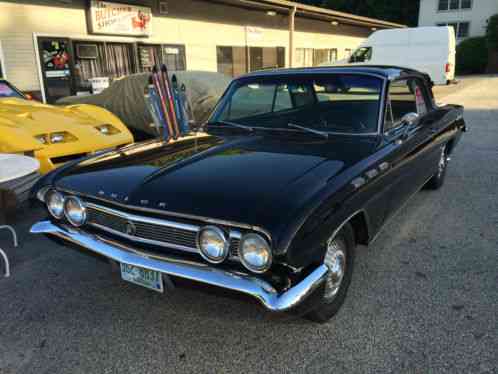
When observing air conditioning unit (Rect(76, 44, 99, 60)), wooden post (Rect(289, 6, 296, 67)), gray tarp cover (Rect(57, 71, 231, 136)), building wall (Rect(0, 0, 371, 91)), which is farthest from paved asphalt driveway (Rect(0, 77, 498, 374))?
wooden post (Rect(289, 6, 296, 67))

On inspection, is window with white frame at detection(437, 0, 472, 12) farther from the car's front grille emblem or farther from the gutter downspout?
the car's front grille emblem

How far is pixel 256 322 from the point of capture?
9.00 ft

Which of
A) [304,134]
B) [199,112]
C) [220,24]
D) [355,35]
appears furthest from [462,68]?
[304,134]

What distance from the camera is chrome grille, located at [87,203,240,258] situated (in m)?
2.29

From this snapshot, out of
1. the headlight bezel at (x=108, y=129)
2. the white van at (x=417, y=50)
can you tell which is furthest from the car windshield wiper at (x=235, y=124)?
the white van at (x=417, y=50)

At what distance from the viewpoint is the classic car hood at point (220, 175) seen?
7.32ft

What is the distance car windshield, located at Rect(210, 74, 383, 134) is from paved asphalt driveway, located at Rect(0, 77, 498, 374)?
1.14 m

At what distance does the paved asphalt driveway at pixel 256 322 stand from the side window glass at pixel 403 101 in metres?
1.10

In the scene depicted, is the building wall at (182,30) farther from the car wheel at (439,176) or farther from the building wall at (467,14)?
the building wall at (467,14)

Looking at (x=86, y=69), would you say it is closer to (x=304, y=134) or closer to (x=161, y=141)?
(x=161, y=141)

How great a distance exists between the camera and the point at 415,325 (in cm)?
265

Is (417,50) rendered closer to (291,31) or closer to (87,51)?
(291,31)

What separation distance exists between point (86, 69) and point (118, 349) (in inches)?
447

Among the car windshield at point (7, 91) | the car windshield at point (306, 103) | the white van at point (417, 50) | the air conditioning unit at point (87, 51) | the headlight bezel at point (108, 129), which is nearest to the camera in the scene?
the car windshield at point (306, 103)
